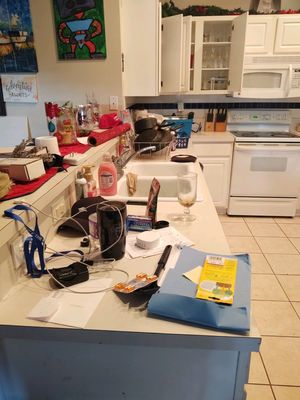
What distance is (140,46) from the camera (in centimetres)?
244

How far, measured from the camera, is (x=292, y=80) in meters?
3.16

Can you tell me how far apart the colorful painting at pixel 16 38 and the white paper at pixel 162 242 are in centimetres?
193

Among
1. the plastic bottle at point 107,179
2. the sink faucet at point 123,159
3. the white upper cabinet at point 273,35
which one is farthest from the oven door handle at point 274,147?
the plastic bottle at point 107,179

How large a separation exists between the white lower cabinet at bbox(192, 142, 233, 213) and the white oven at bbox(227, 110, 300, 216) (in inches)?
2.6

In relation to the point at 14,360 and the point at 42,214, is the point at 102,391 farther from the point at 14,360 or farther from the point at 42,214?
the point at 42,214

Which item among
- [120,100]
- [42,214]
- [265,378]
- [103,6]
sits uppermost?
[103,6]

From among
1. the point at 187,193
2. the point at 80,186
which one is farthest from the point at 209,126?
the point at 80,186

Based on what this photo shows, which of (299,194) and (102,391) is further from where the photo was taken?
(299,194)

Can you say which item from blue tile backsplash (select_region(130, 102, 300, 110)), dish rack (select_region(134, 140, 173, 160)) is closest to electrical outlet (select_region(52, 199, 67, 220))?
dish rack (select_region(134, 140, 173, 160))

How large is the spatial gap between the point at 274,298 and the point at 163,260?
1529 mm

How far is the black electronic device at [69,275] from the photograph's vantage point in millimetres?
834

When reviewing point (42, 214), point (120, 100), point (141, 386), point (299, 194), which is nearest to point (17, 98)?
point (120, 100)

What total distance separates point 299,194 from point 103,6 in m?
2.69

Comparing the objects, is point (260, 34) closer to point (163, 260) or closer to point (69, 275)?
point (163, 260)
